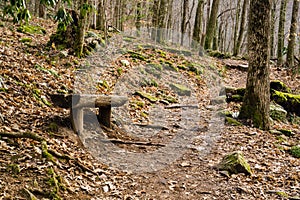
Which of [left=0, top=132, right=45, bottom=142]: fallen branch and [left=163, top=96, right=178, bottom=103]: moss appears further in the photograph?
[left=163, top=96, right=178, bottom=103]: moss

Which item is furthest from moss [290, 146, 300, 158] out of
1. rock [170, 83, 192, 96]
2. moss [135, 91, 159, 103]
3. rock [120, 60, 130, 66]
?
rock [120, 60, 130, 66]

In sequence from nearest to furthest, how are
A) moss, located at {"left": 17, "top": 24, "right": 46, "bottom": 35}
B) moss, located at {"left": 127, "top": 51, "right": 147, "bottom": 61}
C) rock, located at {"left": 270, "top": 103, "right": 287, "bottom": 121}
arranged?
1. rock, located at {"left": 270, "top": 103, "right": 287, "bottom": 121}
2. moss, located at {"left": 17, "top": 24, "right": 46, "bottom": 35}
3. moss, located at {"left": 127, "top": 51, "right": 147, "bottom": 61}

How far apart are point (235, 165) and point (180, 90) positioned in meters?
5.87

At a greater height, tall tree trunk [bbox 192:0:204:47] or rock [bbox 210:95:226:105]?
tall tree trunk [bbox 192:0:204:47]

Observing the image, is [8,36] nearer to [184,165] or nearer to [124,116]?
[124,116]

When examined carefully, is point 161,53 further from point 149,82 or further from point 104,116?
point 104,116

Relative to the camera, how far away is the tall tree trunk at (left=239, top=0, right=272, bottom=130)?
7.00 metres

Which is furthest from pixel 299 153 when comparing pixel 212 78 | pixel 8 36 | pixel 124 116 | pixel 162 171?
pixel 8 36

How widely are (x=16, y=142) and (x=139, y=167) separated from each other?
6.52 feet

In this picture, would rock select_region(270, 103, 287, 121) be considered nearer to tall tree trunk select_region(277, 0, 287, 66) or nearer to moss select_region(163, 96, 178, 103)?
moss select_region(163, 96, 178, 103)

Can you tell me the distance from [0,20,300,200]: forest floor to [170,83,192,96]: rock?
0.21 metres

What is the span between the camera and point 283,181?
4.82m

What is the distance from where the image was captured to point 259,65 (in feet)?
23.4

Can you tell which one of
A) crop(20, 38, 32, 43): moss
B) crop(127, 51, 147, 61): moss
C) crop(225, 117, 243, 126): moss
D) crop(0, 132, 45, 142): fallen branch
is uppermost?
crop(20, 38, 32, 43): moss
